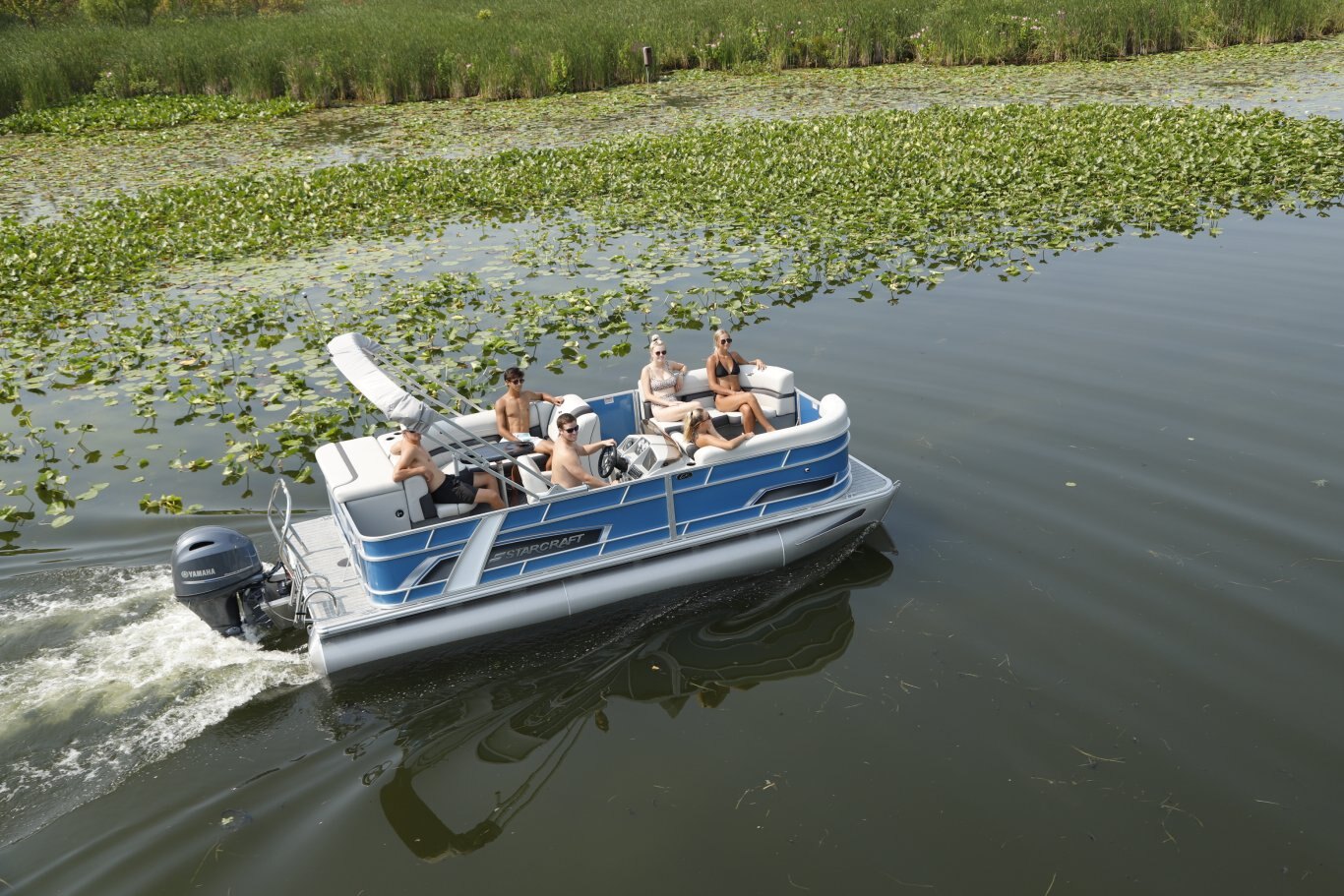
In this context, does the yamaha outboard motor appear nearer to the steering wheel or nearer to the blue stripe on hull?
the blue stripe on hull

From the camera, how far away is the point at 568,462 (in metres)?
7.82

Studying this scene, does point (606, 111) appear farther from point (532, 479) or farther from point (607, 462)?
point (532, 479)

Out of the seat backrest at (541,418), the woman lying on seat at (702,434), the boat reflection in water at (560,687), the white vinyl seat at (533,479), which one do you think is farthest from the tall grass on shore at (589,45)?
the boat reflection in water at (560,687)

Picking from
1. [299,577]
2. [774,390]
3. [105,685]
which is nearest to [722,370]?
[774,390]

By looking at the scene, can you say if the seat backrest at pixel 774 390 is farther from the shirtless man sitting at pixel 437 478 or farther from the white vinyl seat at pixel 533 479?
the shirtless man sitting at pixel 437 478

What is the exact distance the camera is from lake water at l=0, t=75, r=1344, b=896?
5559mm

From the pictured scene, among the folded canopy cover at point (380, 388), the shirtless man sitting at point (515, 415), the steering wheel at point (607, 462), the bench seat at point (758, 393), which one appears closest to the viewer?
the folded canopy cover at point (380, 388)

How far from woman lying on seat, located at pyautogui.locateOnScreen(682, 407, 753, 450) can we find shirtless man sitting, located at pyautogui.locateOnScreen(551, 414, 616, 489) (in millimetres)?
819

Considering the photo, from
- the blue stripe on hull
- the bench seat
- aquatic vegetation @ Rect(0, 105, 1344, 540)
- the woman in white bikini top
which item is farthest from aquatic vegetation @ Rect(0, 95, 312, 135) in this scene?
the blue stripe on hull

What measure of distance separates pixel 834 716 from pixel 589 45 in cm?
2708

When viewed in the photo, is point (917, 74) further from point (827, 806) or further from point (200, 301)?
point (827, 806)

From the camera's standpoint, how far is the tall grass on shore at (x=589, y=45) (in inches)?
1167

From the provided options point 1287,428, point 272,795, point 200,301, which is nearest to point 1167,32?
point 1287,428

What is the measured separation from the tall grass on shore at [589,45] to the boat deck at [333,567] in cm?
2349
